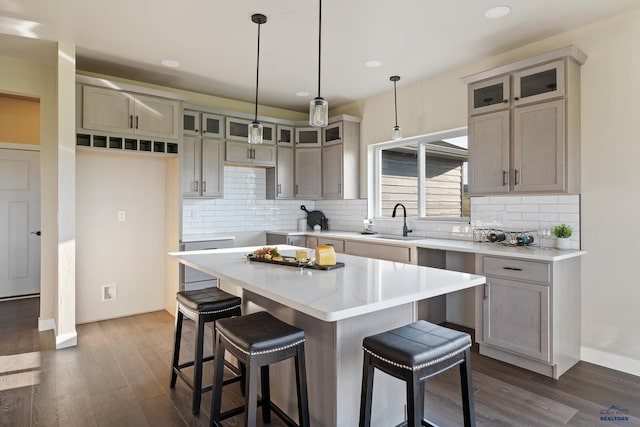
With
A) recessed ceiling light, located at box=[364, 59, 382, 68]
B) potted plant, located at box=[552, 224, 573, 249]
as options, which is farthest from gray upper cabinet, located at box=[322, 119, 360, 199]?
potted plant, located at box=[552, 224, 573, 249]

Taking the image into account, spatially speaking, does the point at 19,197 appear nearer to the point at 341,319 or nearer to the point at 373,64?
the point at 373,64

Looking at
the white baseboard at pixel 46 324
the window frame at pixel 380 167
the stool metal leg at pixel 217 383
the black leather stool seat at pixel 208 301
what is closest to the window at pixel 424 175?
the window frame at pixel 380 167

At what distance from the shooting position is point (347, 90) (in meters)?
4.71

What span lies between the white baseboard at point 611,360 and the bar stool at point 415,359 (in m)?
1.94

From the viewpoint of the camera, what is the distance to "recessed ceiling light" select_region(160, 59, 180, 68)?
12.4ft

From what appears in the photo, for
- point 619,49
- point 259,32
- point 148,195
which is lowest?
point 148,195

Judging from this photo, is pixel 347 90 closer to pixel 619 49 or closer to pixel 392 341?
pixel 619 49

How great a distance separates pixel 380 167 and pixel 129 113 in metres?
3.01

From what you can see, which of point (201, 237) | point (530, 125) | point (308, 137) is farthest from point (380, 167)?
point (201, 237)

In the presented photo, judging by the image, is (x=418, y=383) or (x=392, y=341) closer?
(x=418, y=383)

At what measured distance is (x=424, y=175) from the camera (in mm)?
4484

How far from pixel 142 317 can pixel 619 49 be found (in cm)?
510

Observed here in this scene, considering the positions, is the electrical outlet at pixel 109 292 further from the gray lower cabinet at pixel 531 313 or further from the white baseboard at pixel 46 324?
the gray lower cabinet at pixel 531 313

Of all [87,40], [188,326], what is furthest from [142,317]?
[87,40]
